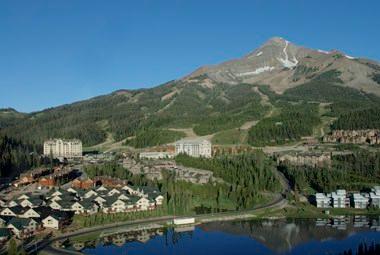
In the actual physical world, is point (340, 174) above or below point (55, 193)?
above

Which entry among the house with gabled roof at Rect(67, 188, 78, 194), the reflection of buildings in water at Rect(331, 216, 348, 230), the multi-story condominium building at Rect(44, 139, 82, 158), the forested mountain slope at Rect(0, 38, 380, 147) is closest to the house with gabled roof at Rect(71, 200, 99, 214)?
the house with gabled roof at Rect(67, 188, 78, 194)

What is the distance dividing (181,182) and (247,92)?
94145 mm

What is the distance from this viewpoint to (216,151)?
88125mm

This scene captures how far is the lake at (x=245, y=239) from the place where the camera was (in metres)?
36.4

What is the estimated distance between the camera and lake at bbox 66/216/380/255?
1433 inches

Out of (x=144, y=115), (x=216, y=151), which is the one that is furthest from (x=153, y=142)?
(x=144, y=115)

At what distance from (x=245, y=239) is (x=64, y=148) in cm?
6179

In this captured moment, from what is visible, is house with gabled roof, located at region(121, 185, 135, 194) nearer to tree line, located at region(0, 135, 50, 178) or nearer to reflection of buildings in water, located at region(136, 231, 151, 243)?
reflection of buildings in water, located at region(136, 231, 151, 243)

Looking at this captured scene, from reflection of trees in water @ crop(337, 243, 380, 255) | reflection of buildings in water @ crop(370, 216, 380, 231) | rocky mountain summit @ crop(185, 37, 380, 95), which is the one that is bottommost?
reflection of trees in water @ crop(337, 243, 380, 255)

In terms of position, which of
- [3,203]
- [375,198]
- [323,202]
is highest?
[3,203]

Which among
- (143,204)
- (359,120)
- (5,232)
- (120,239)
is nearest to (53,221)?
(5,232)

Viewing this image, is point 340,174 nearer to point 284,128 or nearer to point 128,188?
point 128,188

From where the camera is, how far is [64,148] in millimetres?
95500

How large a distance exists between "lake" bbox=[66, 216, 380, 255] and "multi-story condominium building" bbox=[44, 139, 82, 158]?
183ft
